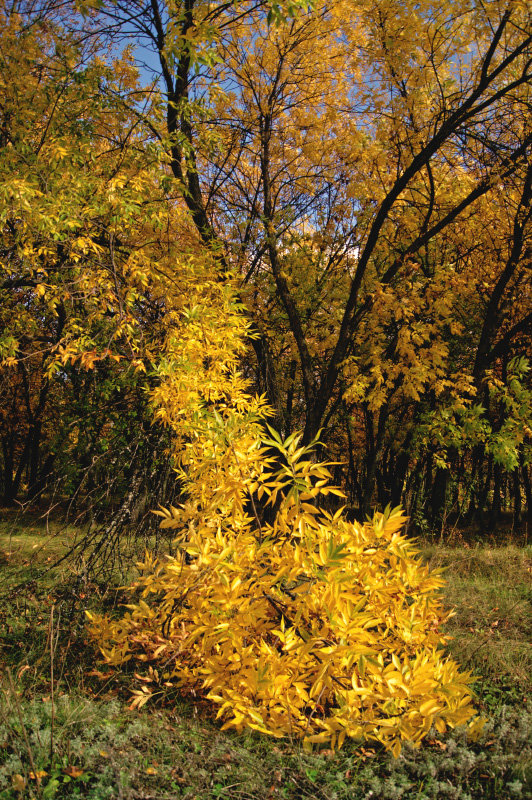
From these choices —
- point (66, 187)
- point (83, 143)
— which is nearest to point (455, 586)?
point (66, 187)

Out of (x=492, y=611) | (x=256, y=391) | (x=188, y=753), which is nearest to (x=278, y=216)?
(x=256, y=391)

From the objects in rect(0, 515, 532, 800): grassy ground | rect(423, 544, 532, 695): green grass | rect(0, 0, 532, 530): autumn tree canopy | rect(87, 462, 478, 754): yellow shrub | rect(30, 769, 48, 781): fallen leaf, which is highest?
rect(0, 0, 532, 530): autumn tree canopy

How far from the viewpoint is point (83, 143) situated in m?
4.85

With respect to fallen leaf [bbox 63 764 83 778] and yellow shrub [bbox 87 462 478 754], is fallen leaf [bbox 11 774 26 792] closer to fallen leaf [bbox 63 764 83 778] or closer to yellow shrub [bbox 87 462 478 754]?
fallen leaf [bbox 63 764 83 778]

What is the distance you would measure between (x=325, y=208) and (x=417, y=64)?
2688mm

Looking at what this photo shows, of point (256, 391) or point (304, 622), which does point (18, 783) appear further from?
point (256, 391)

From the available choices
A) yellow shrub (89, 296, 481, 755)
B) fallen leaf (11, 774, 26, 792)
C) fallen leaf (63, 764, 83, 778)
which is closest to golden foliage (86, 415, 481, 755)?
yellow shrub (89, 296, 481, 755)

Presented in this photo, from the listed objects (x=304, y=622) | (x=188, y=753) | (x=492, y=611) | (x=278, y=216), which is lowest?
(x=188, y=753)

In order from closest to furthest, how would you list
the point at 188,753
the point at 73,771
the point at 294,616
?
the point at 73,771, the point at 188,753, the point at 294,616

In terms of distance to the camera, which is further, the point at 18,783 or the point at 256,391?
the point at 256,391

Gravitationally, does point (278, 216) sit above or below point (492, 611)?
above

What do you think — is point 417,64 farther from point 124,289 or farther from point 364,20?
point 124,289

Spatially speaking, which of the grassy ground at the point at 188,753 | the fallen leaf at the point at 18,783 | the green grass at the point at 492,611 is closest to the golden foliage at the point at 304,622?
the grassy ground at the point at 188,753

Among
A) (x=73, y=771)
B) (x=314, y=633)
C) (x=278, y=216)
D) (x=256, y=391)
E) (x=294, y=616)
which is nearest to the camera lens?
(x=73, y=771)
